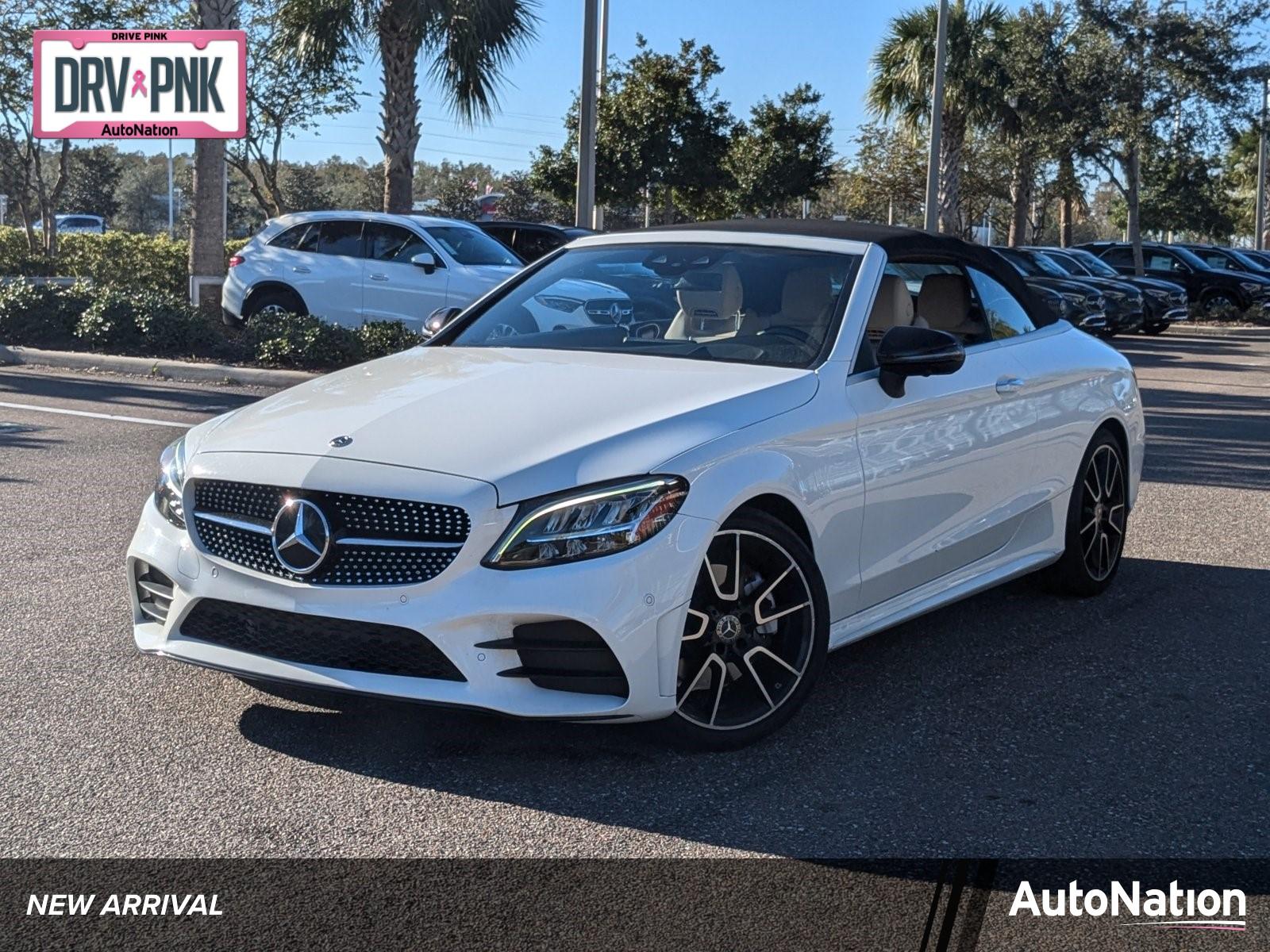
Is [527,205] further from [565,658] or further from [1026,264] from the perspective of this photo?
[565,658]

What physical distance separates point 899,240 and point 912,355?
85 cm

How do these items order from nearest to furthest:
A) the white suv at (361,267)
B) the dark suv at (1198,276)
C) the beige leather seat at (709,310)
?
the beige leather seat at (709,310)
the white suv at (361,267)
the dark suv at (1198,276)

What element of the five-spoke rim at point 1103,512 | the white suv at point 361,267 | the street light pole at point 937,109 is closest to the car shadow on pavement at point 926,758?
the five-spoke rim at point 1103,512

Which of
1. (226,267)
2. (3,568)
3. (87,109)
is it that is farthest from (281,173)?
(3,568)

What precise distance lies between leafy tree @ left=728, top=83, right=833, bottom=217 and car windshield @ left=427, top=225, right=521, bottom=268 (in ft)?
71.3

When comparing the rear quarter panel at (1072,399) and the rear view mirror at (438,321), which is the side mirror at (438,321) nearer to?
the rear view mirror at (438,321)

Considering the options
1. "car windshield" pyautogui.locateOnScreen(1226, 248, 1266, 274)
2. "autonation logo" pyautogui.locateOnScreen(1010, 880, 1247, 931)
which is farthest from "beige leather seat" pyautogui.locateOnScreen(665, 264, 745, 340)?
"car windshield" pyautogui.locateOnScreen(1226, 248, 1266, 274)

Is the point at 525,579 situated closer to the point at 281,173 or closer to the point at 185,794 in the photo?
the point at 185,794

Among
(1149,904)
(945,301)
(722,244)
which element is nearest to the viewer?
(1149,904)

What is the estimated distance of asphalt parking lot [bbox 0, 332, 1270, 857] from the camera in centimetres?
392

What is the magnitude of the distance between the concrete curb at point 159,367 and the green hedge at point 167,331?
275 mm

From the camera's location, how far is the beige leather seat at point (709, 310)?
5453mm

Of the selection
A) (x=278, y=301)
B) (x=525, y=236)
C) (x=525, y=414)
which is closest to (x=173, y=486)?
(x=525, y=414)

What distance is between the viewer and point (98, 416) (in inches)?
466
